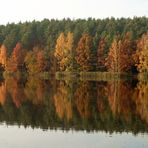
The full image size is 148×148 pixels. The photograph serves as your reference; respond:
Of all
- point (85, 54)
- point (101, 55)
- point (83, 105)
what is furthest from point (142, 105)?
point (101, 55)

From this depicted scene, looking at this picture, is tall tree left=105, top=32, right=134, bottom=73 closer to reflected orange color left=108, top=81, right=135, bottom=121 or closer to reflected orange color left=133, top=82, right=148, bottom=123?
reflected orange color left=133, top=82, right=148, bottom=123

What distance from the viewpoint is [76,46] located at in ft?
365

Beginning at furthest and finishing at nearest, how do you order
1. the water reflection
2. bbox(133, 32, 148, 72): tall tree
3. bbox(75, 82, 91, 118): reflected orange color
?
bbox(133, 32, 148, 72): tall tree < bbox(75, 82, 91, 118): reflected orange color < the water reflection

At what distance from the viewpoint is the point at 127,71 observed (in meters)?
97.9

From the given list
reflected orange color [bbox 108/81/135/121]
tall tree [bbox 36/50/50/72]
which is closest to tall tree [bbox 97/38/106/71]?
tall tree [bbox 36/50/50/72]

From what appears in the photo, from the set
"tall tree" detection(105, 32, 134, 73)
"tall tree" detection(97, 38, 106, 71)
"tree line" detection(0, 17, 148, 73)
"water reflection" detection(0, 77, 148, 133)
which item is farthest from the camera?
"tall tree" detection(97, 38, 106, 71)

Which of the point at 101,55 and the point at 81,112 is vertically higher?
the point at 101,55

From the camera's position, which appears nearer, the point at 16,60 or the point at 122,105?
the point at 122,105

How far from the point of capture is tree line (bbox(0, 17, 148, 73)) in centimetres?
9839

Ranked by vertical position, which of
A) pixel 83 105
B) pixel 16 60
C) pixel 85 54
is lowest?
pixel 83 105

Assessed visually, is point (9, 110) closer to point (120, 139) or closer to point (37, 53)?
point (120, 139)

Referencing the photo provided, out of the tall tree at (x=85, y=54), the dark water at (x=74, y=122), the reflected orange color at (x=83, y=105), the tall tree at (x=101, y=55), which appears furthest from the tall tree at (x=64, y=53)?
the dark water at (x=74, y=122)

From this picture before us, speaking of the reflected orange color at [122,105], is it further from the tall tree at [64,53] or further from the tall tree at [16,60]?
the tall tree at [16,60]

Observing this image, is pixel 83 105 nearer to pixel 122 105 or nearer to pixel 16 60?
pixel 122 105
